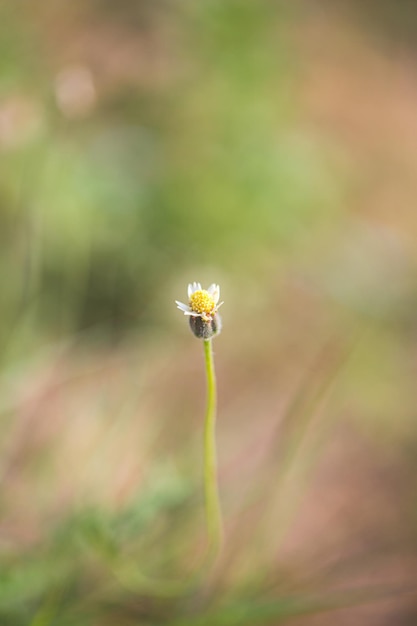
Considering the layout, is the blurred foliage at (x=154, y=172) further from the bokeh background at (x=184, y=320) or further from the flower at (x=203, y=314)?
the flower at (x=203, y=314)

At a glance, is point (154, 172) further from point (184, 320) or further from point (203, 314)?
point (203, 314)

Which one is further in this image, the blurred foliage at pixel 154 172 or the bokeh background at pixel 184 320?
the blurred foliage at pixel 154 172

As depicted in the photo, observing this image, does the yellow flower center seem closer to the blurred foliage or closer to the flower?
the flower

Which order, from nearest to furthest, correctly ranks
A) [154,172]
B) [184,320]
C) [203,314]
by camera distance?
[203,314]
[184,320]
[154,172]

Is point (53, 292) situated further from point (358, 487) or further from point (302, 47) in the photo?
point (302, 47)

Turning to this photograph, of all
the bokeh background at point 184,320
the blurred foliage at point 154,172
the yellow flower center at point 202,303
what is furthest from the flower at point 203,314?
the blurred foliage at point 154,172

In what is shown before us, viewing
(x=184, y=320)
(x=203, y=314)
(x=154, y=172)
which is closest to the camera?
(x=203, y=314)

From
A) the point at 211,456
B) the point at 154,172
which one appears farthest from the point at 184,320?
the point at 211,456
